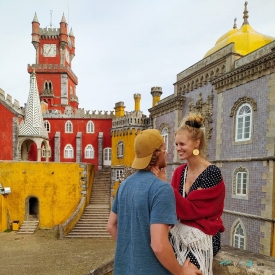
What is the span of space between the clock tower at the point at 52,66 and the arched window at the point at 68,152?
299 inches

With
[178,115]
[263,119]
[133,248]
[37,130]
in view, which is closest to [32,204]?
[37,130]

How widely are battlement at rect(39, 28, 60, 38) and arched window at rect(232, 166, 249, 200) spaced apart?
31.8m

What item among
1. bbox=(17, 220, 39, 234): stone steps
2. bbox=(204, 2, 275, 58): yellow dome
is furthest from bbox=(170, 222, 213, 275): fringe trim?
bbox=(17, 220, 39, 234): stone steps

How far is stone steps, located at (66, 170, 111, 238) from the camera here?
16217 mm

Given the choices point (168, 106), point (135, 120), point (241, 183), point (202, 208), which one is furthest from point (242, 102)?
point (135, 120)

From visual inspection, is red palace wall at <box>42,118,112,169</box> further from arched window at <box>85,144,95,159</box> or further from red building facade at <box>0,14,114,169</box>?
arched window at <box>85,144,95,159</box>

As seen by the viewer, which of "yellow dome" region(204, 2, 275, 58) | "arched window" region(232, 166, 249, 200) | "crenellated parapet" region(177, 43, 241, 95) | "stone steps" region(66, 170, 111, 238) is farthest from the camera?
"stone steps" region(66, 170, 111, 238)

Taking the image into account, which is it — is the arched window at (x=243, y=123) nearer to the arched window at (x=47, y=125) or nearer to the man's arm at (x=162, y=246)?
the man's arm at (x=162, y=246)

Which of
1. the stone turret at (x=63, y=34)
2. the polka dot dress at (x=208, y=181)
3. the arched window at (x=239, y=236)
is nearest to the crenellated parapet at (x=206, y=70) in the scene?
the arched window at (x=239, y=236)

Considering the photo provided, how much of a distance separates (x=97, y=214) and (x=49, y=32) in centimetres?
2735

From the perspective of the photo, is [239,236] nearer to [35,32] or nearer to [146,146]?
[146,146]

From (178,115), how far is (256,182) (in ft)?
23.9

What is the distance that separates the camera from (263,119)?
33.6ft

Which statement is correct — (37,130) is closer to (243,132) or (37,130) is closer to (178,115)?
(178,115)
